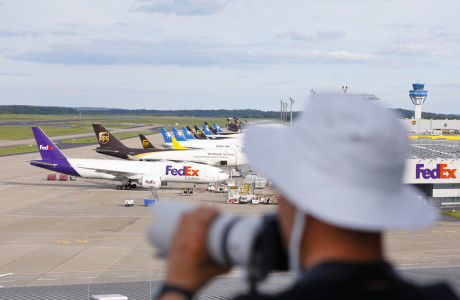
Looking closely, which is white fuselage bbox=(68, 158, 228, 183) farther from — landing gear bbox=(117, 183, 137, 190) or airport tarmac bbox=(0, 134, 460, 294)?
airport tarmac bbox=(0, 134, 460, 294)

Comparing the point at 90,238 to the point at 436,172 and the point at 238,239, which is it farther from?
the point at 238,239

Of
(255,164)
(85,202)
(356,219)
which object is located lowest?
(85,202)

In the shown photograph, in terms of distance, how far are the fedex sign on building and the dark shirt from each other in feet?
230

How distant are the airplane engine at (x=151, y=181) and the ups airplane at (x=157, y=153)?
1646 cm

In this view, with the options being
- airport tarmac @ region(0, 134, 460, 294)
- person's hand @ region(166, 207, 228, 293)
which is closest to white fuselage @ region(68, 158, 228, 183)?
airport tarmac @ region(0, 134, 460, 294)

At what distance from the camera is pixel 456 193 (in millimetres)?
72375

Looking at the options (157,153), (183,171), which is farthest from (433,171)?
(157,153)

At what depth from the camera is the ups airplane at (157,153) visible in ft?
312

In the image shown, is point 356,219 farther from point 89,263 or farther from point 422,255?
point 422,255

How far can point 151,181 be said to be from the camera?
77375 mm

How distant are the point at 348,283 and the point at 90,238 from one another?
49451 mm

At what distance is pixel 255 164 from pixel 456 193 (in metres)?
75.2

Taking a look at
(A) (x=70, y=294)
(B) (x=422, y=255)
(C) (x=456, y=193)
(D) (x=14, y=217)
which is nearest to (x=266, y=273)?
(A) (x=70, y=294)

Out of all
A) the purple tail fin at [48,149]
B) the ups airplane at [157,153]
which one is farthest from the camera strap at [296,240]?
the ups airplane at [157,153]
